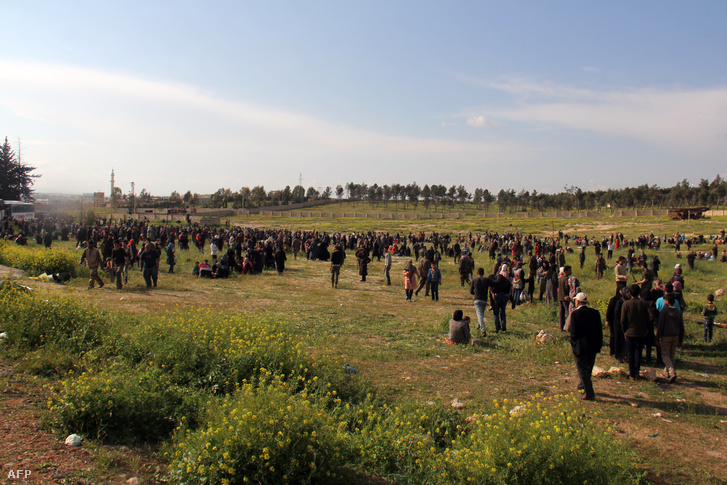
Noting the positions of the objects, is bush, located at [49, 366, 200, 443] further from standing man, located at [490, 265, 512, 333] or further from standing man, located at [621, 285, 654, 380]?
standing man, located at [490, 265, 512, 333]

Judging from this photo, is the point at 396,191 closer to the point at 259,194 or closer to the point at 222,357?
the point at 259,194

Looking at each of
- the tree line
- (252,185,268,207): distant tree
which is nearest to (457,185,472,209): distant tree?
the tree line

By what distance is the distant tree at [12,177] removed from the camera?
6031 cm

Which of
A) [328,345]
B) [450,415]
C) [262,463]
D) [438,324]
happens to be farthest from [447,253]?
[262,463]

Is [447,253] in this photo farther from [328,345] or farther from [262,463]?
[262,463]

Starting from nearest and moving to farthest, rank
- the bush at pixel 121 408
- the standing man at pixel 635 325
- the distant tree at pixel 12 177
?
the bush at pixel 121 408 < the standing man at pixel 635 325 < the distant tree at pixel 12 177

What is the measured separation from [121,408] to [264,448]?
6.76ft

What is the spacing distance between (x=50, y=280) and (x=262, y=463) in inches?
524

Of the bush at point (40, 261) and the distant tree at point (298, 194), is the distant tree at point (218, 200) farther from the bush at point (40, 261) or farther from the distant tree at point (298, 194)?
the bush at point (40, 261)

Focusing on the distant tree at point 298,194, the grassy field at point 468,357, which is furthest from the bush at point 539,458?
the distant tree at point 298,194

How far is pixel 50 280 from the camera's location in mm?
14023

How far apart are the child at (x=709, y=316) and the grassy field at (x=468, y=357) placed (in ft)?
0.70

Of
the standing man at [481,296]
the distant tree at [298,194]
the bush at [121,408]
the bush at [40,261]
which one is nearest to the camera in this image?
the bush at [121,408]

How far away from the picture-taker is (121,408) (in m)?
4.86
